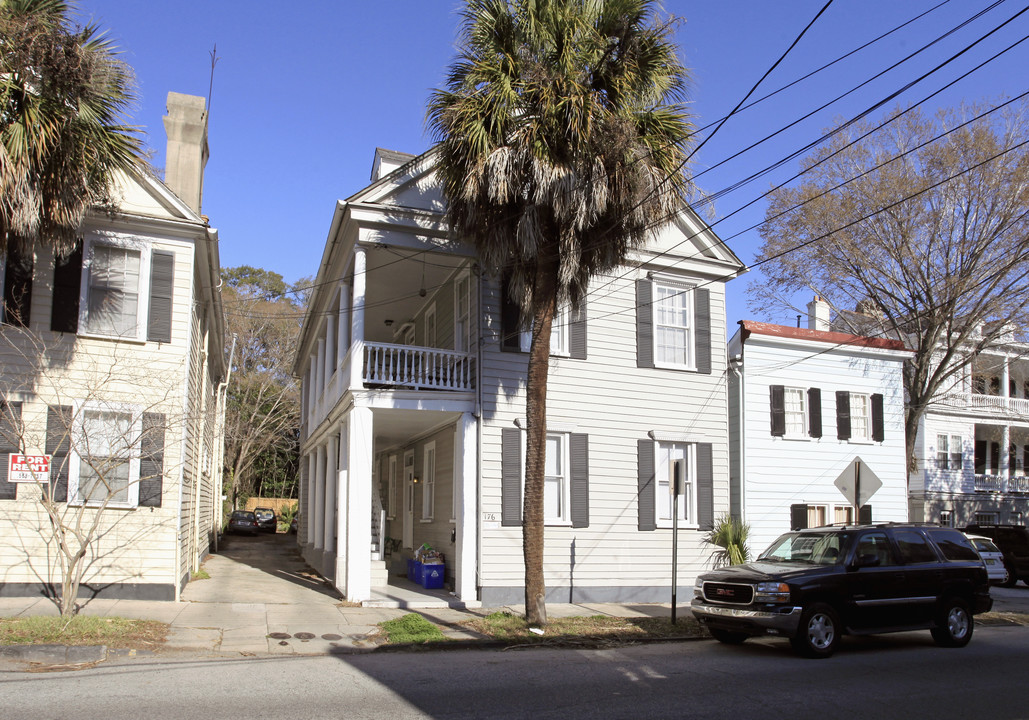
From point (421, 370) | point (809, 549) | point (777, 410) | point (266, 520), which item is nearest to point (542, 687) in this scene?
point (809, 549)

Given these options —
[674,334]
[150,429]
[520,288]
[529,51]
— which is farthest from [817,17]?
[150,429]

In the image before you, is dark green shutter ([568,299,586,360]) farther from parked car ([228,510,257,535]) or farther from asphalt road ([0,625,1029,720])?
parked car ([228,510,257,535])

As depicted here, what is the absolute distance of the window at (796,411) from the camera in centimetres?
2031

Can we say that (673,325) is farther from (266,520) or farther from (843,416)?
(266,520)

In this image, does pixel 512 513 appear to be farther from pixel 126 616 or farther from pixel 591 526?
pixel 126 616

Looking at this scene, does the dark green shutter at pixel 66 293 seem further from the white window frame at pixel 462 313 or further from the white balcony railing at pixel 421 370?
the white window frame at pixel 462 313

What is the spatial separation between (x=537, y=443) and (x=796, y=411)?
10.0 m

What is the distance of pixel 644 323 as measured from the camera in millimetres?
17750

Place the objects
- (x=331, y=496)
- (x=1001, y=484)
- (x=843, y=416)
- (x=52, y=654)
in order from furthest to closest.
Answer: (x=1001, y=484), (x=843, y=416), (x=331, y=496), (x=52, y=654)

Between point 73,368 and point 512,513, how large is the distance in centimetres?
803

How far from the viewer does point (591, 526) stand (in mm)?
16547

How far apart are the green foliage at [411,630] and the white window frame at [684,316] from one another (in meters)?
7.95

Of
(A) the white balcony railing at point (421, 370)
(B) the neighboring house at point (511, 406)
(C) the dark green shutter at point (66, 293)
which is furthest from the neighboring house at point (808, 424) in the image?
(C) the dark green shutter at point (66, 293)

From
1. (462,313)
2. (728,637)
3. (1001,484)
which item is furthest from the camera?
(1001,484)
